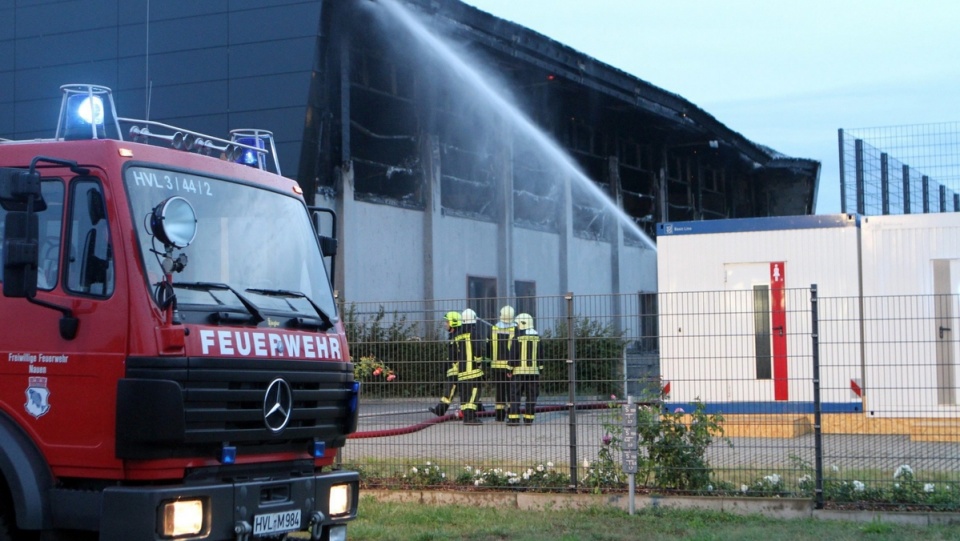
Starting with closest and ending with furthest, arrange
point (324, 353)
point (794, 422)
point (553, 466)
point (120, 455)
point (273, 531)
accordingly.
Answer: point (120, 455) → point (273, 531) → point (324, 353) → point (794, 422) → point (553, 466)

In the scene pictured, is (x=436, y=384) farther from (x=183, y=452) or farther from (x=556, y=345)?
(x=183, y=452)

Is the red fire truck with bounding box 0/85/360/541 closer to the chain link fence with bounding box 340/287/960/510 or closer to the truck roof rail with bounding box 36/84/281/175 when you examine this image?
the truck roof rail with bounding box 36/84/281/175

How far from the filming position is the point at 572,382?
10180 millimetres

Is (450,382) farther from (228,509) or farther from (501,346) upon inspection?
(228,509)

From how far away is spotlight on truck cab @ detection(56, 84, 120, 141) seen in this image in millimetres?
6508

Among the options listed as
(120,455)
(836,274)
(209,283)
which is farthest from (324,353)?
(836,274)

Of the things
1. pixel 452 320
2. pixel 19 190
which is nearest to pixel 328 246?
pixel 19 190

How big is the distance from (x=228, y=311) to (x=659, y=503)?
15.7ft

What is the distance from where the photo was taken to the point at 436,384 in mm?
10508

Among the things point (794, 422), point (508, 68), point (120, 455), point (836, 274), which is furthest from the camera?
point (508, 68)

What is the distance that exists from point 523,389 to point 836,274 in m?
6.32

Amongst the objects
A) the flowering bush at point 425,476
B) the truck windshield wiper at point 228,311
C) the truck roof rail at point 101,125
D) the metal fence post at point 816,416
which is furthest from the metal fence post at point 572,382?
the truck windshield wiper at point 228,311

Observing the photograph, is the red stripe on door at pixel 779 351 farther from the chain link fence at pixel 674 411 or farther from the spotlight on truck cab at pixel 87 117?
the spotlight on truck cab at pixel 87 117

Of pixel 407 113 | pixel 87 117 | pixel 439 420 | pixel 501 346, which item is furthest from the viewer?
pixel 407 113
